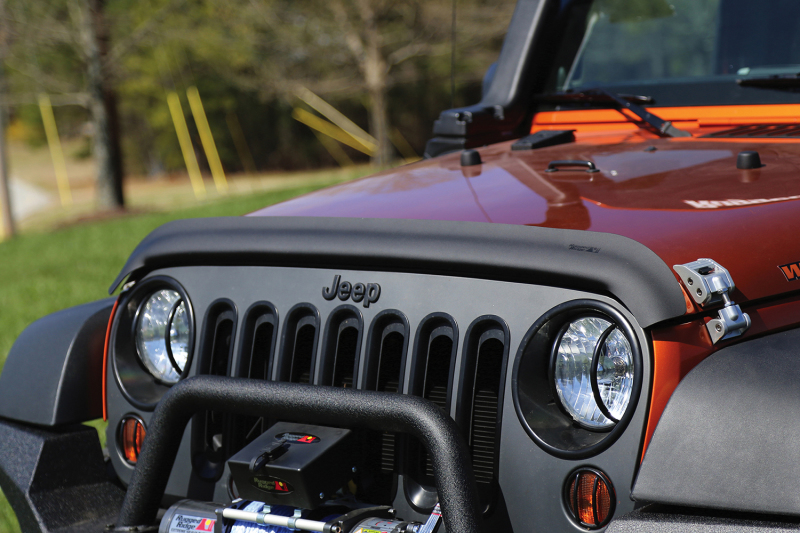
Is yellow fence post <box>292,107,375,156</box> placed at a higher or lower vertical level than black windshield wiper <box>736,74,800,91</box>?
higher

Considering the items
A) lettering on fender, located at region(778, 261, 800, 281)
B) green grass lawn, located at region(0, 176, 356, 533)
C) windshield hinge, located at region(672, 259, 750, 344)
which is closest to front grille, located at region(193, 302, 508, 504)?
windshield hinge, located at region(672, 259, 750, 344)

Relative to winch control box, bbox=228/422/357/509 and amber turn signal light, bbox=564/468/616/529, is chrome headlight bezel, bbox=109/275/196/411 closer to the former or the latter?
winch control box, bbox=228/422/357/509

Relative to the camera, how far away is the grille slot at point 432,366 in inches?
66.7

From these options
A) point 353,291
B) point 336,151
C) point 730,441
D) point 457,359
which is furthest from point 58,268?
point 336,151

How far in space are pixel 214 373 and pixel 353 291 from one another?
0.43 m

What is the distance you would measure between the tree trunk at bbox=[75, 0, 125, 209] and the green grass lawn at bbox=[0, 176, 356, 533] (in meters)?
2.87

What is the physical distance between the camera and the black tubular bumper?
1483 mm

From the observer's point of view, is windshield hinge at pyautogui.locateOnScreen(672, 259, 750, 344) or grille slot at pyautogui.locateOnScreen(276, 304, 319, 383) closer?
windshield hinge at pyautogui.locateOnScreen(672, 259, 750, 344)

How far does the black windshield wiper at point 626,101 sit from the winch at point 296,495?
58.1 inches

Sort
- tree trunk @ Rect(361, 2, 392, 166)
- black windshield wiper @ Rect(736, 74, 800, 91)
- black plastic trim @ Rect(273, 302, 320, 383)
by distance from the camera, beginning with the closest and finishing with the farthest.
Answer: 1. black plastic trim @ Rect(273, 302, 320, 383)
2. black windshield wiper @ Rect(736, 74, 800, 91)
3. tree trunk @ Rect(361, 2, 392, 166)

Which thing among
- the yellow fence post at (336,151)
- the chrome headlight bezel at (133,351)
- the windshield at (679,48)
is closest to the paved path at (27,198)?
the yellow fence post at (336,151)

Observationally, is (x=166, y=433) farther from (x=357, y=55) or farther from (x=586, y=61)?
(x=357, y=55)

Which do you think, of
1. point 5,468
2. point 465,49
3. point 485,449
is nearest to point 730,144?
point 485,449

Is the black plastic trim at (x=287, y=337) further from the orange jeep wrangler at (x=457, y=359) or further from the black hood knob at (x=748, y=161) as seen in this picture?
the black hood knob at (x=748, y=161)
